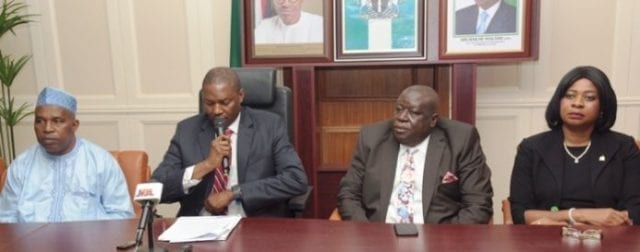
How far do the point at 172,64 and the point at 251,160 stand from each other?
1.61 metres

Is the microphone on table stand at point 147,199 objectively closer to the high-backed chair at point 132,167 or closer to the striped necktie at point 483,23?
the high-backed chair at point 132,167

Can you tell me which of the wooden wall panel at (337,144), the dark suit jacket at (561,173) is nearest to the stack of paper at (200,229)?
the dark suit jacket at (561,173)

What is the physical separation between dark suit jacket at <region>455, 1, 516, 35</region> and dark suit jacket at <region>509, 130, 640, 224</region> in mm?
857

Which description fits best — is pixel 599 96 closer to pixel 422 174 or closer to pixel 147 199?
pixel 422 174

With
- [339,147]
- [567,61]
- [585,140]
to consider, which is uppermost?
[567,61]

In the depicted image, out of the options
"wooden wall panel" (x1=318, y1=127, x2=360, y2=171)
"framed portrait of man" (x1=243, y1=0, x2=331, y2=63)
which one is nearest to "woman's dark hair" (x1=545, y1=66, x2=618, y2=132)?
"framed portrait of man" (x1=243, y1=0, x2=331, y2=63)

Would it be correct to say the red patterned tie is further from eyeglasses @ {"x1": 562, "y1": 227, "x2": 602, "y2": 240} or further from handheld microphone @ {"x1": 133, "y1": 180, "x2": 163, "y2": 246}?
eyeglasses @ {"x1": 562, "y1": 227, "x2": 602, "y2": 240}

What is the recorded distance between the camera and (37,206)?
2.14 metres

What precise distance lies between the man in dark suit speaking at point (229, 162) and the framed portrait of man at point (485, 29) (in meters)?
1.08

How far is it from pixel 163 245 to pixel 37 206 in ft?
2.99

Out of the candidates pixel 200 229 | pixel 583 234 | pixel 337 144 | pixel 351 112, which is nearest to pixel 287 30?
pixel 351 112

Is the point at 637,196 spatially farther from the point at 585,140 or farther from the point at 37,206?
the point at 37,206

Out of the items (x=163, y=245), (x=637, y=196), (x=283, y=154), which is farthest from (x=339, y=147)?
(x=163, y=245)

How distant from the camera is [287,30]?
2.96m
